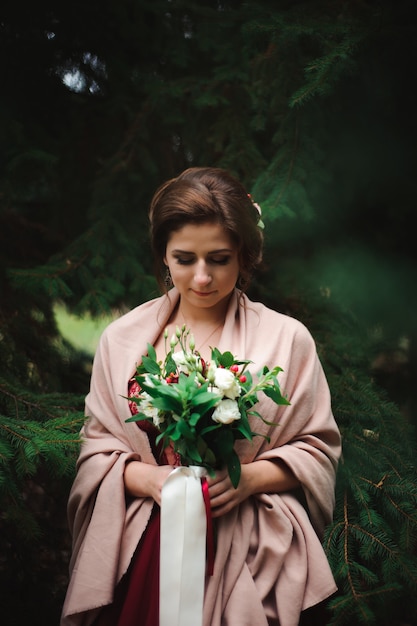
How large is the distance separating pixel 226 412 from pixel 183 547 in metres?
0.45

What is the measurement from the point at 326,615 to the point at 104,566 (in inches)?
31.9

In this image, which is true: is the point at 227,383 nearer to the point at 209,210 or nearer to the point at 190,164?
the point at 209,210

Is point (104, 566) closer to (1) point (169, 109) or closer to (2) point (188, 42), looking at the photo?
(1) point (169, 109)

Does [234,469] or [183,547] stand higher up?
[234,469]

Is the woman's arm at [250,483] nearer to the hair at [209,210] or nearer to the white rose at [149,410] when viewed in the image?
the white rose at [149,410]

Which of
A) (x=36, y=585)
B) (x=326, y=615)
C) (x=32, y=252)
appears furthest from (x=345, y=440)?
(x=32, y=252)

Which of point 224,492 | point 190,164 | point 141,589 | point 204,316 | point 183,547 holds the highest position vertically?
point 190,164

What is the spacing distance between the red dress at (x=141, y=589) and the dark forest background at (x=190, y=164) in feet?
3.14

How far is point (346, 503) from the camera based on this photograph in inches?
100

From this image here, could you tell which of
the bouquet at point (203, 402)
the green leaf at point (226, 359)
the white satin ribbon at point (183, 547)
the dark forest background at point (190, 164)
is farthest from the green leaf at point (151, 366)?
the dark forest background at point (190, 164)

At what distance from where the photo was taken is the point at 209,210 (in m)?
2.02

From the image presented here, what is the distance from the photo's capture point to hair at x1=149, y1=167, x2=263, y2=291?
6.68 feet

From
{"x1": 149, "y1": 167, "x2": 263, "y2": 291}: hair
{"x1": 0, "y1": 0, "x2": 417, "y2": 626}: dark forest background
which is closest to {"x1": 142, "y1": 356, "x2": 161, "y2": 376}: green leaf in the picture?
{"x1": 149, "y1": 167, "x2": 263, "y2": 291}: hair

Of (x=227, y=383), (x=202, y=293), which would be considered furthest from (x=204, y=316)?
(x=227, y=383)
